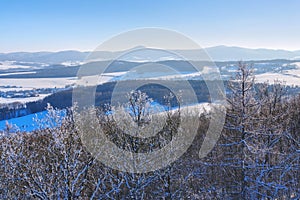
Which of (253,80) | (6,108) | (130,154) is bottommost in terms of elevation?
(6,108)

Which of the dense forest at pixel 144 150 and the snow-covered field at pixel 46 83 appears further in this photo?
the snow-covered field at pixel 46 83

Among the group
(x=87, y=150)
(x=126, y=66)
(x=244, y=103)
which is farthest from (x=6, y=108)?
(x=244, y=103)

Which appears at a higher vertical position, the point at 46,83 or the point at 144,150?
the point at 46,83

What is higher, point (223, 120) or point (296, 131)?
point (223, 120)

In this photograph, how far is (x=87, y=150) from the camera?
1485 cm

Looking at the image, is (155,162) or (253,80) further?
(155,162)

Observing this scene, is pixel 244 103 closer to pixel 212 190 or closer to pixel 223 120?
pixel 223 120

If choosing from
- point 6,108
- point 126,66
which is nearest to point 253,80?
point 6,108

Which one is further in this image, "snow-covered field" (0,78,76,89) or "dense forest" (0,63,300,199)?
"snow-covered field" (0,78,76,89)

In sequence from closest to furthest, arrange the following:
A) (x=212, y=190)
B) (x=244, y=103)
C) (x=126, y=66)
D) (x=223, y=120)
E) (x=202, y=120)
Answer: (x=244, y=103) → (x=223, y=120) → (x=212, y=190) → (x=202, y=120) → (x=126, y=66)

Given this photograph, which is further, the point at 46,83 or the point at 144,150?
the point at 46,83

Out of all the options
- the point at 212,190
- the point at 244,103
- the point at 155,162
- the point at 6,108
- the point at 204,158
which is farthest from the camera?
the point at 6,108

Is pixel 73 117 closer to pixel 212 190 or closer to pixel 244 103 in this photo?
pixel 244 103

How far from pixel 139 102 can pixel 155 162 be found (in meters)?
3.98
